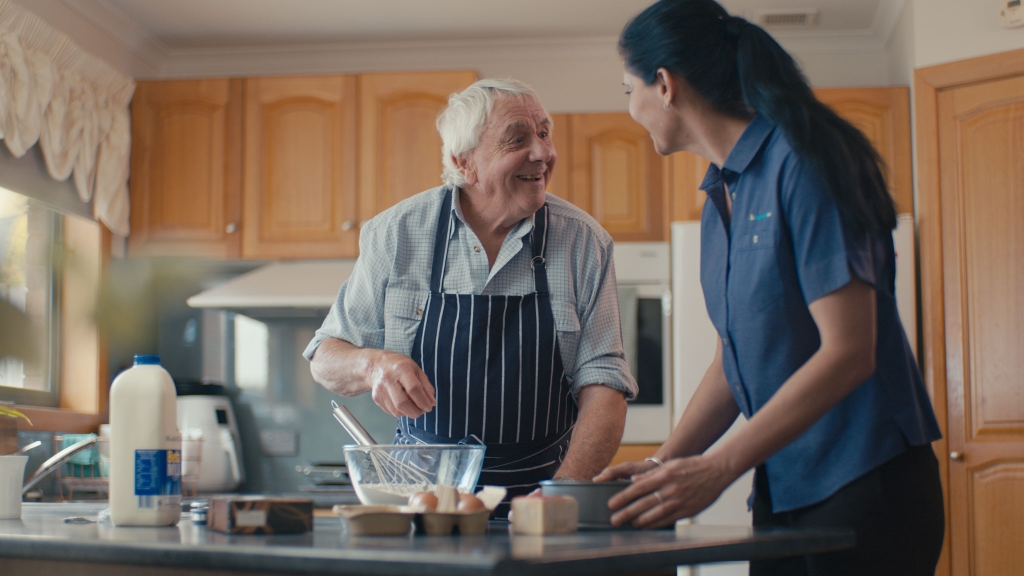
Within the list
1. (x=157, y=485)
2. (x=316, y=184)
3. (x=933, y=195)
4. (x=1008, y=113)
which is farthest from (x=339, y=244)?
(x=157, y=485)

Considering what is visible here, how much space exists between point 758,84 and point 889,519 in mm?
504

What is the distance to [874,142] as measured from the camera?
3.24 m

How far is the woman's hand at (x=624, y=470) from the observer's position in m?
1.02

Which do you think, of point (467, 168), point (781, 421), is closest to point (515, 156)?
point (467, 168)

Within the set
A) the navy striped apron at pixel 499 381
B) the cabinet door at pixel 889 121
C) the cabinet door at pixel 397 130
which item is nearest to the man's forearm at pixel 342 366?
the navy striped apron at pixel 499 381

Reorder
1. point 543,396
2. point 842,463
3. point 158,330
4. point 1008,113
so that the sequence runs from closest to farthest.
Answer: point 842,463, point 543,396, point 1008,113, point 158,330

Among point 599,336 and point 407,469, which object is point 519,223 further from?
point 407,469

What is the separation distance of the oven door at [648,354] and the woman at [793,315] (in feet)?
6.42

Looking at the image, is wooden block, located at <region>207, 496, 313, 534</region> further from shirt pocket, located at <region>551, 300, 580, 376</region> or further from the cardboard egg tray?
shirt pocket, located at <region>551, 300, 580, 376</region>

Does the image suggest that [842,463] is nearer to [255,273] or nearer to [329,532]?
[329,532]

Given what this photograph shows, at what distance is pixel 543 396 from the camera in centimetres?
156

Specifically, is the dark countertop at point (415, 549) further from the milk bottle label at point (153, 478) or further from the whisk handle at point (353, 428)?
the whisk handle at point (353, 428)

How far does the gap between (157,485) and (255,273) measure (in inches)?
99.4

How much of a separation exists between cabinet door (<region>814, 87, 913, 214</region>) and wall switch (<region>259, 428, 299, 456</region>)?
2183 mm
